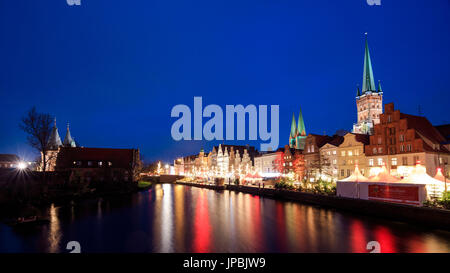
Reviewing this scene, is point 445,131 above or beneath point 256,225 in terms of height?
above

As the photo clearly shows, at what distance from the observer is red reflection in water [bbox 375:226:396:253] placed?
1662 cm

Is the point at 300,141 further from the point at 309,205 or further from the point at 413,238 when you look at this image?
the point at 413,238

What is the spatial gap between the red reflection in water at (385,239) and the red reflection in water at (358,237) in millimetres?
1037

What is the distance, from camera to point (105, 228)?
23.1 metres

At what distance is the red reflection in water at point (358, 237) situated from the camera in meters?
17.2

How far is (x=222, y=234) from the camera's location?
21.6 metres

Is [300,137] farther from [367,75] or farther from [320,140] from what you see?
[320,140]

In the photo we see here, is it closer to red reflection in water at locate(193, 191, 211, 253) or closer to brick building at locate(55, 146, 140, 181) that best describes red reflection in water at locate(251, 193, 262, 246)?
red reflection in water at locate(193, 191, 211, 253)

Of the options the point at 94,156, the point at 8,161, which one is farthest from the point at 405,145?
the point at 8,161

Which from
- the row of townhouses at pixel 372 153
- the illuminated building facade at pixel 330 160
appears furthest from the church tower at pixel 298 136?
the illuminated building facade at pixel 330 160

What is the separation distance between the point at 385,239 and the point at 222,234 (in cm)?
1269

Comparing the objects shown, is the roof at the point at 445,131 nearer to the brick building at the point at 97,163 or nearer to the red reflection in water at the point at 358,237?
the red reflection in water at the point at 358,237

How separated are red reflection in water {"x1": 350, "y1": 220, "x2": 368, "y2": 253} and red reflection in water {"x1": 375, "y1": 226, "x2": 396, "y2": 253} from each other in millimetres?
1037


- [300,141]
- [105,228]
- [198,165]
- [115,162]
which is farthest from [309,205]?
Result: [198,165]
